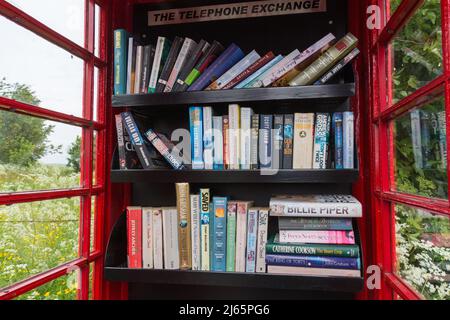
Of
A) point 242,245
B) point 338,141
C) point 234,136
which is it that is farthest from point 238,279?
point 338,141

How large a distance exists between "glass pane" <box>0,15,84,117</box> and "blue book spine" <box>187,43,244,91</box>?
49cm

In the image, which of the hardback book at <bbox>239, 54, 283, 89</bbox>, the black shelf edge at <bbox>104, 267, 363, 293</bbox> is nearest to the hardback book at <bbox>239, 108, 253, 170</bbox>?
the hardback book at <bbox>239, 54, 283, 89</bbox>

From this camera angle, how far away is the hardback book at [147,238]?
1.41 metres

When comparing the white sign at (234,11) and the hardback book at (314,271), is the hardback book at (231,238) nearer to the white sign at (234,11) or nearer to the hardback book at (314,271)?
the hardback book at (314,271)

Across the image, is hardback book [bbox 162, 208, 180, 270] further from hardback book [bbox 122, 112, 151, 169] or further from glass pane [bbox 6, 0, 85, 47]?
glass pane [bbox 6, 0, 85, 47]

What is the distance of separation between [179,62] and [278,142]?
1.84 ft

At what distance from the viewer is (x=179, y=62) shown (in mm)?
1443

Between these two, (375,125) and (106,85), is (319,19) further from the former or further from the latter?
(106,85)

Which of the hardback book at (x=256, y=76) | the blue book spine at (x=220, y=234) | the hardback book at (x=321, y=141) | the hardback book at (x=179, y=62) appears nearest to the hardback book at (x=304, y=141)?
the hardback book at (x=321, y=141)

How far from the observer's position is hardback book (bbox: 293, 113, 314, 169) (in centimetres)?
132

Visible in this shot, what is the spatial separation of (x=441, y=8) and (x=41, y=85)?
1.29 meters

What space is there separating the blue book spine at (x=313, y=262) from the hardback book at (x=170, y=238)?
396 millimetres

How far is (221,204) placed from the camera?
136 centimetres

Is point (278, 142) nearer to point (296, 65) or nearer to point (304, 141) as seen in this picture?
point (304, 141)
